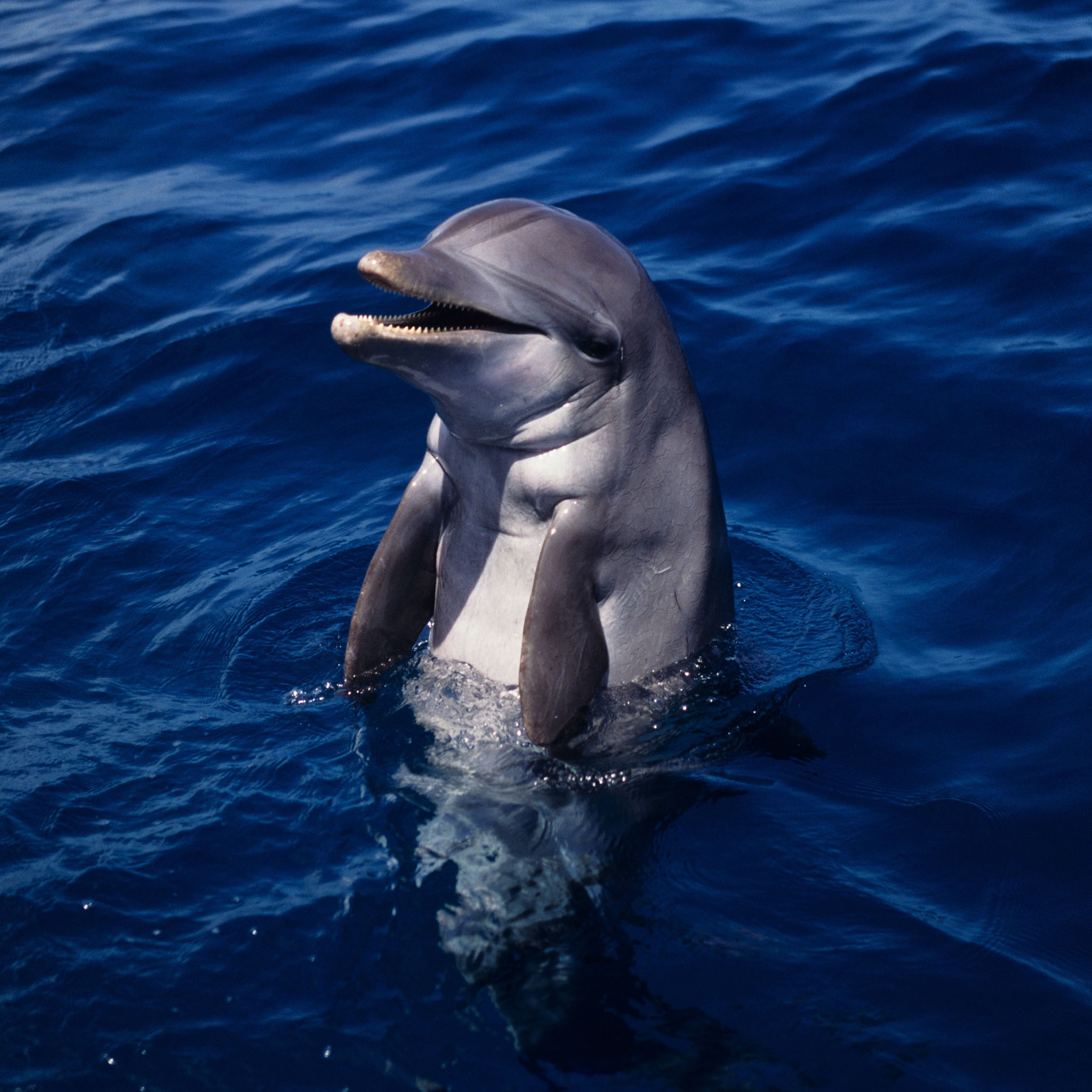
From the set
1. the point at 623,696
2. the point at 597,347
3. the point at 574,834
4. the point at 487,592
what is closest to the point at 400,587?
the point at 487,592

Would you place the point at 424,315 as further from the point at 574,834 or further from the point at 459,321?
the point at 574,834

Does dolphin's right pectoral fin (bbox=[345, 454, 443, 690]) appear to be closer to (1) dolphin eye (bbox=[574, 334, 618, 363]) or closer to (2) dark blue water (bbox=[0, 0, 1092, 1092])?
(2) dark blue water (bbox=[0, 0, 1092, 1092])

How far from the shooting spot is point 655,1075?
4934mm

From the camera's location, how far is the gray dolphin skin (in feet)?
18.6

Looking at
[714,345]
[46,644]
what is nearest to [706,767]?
[46,644]

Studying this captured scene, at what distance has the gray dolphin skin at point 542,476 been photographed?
567 centimetres

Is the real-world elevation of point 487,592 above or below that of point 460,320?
below

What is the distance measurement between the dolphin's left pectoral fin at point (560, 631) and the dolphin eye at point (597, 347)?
69cm

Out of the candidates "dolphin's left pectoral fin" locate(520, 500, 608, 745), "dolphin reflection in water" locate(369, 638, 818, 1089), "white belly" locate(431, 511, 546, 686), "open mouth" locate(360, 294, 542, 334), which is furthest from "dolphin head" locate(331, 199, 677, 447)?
"dolphin reflection in water" locate(369, 638, 818, 1089)

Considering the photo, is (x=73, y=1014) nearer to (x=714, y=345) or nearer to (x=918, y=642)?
(x=918, y=642)

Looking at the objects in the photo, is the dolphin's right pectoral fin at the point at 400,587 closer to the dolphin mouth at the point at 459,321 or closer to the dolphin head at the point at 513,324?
the dolphin head at the point at 513,324

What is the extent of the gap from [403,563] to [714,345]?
5.05 metres

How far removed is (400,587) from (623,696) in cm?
125

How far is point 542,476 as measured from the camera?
243 inches
